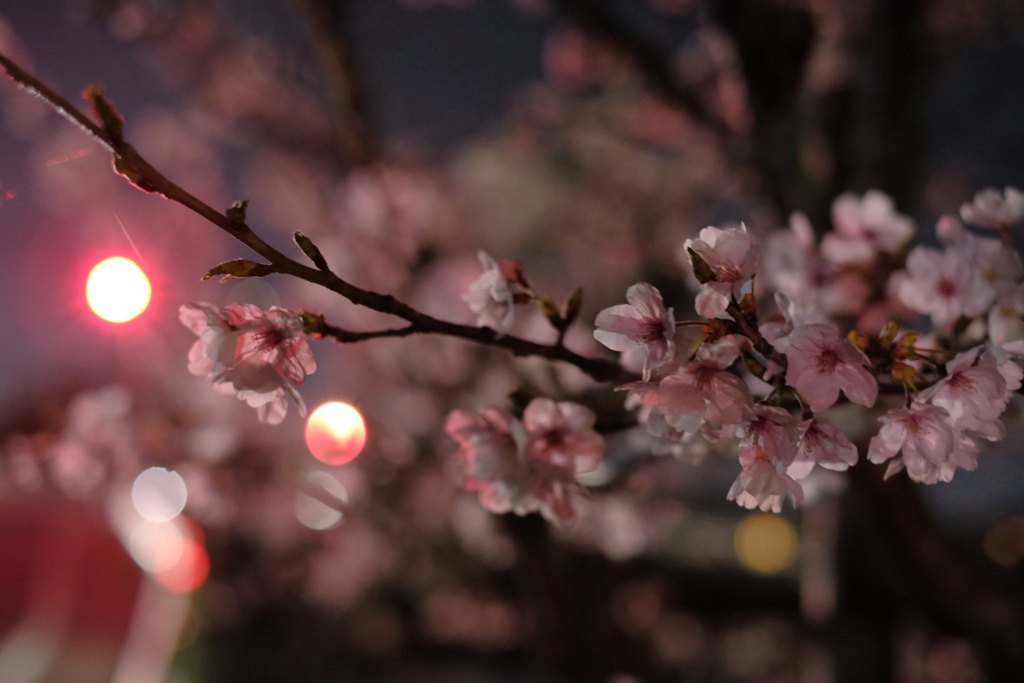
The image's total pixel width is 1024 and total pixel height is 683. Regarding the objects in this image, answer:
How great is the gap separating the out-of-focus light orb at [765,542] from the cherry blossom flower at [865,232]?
21.9 feet

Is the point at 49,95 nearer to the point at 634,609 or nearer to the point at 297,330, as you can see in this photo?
the point at 297,330

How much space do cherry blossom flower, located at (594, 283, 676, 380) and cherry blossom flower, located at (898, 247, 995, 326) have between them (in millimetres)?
704

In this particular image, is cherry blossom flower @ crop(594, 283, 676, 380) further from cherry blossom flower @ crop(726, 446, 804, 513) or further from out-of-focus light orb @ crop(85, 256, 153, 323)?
out-of-focus light orb @ crop(85, 256, 153, 323)

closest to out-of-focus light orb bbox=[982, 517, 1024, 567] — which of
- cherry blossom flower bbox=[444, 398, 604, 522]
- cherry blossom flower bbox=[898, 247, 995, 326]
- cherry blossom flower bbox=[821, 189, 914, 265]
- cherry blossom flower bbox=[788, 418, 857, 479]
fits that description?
cherry blossom flower bbox=[821, 189, 914, 265]

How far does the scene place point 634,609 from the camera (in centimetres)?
556

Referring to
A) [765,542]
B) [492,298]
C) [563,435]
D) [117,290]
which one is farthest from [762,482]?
[765,542]

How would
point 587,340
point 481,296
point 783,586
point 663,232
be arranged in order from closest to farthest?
point 481,296, point 587,340, point 663,232, point 783,586

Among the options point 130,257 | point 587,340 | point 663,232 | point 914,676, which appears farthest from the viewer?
point 663,232

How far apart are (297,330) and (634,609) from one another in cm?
590

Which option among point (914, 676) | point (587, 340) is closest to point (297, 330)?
point (587, 340)

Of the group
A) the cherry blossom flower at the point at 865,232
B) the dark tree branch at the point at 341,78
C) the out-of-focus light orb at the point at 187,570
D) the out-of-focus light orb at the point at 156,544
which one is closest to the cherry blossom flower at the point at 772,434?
the cherry blossom flower at the point at 865,232

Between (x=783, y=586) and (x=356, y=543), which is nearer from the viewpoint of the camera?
(x=356, y=543)

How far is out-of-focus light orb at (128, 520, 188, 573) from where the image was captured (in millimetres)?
5547

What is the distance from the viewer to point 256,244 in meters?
0.66
